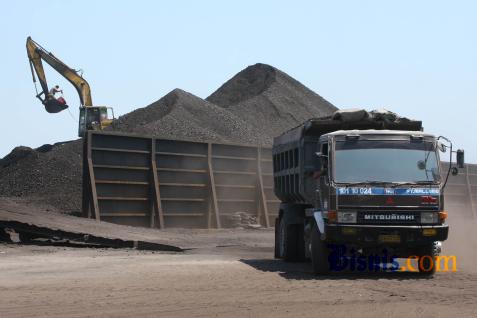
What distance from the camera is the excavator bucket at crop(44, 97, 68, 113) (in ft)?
158

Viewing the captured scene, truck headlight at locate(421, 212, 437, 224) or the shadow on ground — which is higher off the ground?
truck headlight at locate(421, 212, 437, 224)

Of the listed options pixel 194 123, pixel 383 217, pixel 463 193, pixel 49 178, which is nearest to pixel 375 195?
pixel 383 217

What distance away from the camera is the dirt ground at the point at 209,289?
10.2m

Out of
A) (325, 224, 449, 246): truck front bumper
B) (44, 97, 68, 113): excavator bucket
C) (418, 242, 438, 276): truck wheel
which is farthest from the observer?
(44, 97, 68, 113): excavator bucket

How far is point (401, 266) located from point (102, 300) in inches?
341

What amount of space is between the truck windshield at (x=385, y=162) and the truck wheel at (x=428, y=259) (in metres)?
1.41

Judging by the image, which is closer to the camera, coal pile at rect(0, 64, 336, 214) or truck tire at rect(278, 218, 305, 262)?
truck tire at rect(278, 218, 305, 262)

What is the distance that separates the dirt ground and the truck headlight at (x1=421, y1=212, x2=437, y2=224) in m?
1.05

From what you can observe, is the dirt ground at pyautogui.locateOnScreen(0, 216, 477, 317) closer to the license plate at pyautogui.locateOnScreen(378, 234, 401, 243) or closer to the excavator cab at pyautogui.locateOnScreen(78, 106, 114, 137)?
the license plate at pyautogui.locateOnScreen(378, 234, 401, 243)

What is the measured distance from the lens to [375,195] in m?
14.3

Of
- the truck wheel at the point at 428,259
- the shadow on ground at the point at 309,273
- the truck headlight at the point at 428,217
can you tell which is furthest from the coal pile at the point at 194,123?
the truck headlight at the point at 428,217

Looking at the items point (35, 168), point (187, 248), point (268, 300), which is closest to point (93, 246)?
point (187, 248)

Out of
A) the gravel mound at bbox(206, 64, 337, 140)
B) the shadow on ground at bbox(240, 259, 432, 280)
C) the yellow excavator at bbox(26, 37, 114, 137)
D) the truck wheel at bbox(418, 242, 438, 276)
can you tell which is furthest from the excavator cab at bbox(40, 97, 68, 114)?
the truck wheel at bbox(418, 242, 438, 276)

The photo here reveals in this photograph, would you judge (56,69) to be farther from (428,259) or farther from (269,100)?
(428,259)
